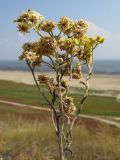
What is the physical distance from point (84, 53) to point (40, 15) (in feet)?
2.83

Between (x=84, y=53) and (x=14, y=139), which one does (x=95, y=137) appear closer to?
(x=14, y=139)

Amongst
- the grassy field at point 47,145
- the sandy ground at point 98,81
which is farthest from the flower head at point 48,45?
the sandy ground at point 98,81

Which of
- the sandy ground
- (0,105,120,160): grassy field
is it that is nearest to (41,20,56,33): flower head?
(0,105,120,160): grassy field

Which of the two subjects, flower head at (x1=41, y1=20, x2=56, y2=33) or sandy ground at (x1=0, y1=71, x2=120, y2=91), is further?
sandy ground at (x1=0, y1=71, x2=120, y2=91)

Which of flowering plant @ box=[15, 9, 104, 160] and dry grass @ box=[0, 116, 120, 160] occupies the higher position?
flowering plant @ box=[15, 9, 104, 160]

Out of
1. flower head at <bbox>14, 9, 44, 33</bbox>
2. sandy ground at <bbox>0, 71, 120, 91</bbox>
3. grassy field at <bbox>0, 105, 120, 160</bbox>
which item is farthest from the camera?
sandy ground at <bbox>0, 71, 120, 91</bbox>

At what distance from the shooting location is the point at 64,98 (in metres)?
7.09

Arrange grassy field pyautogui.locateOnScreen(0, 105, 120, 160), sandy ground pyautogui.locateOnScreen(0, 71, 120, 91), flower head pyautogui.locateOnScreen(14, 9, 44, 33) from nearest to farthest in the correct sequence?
flower head pyautogui.locateOnScreen(14, 9, 44, 33) → grassy field pyautogui.locateOnScreen(0, 105, 120, 160) → sandy ground pyautogui.locateOnScreen(0, 71, 120, 91)

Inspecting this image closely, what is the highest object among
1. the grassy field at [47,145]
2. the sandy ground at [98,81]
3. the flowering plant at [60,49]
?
the flowering plant at [60,49]

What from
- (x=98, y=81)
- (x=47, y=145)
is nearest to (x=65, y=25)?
(x=47, y=145)

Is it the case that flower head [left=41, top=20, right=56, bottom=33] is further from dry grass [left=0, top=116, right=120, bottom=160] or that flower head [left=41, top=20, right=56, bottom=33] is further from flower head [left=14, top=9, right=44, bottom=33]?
dry grass [left=0, top=116, right=120, bottom=160]

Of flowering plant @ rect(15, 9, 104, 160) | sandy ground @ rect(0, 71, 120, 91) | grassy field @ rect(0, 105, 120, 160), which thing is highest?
flowering plant @ rect(15, 9, 104, 160)

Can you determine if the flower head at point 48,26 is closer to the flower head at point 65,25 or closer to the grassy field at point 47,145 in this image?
the flower head at point 65,25

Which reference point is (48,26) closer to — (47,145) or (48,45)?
(48,45)
